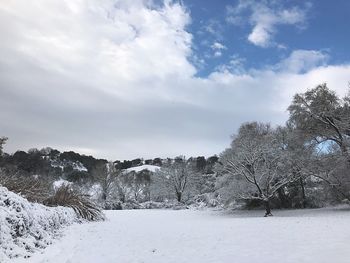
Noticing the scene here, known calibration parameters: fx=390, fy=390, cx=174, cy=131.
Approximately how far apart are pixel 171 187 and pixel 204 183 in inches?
231

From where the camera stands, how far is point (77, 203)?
67.6 feet

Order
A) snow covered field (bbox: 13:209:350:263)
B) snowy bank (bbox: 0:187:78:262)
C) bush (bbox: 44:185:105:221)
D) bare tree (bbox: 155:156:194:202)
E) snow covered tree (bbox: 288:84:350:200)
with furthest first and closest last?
bare tree (bbox: 155:156:194:202), snow covered tree (bbox: 288:84:350:200), bush (bbox: 44:185:105:221), snow covered field (bbox: 13:209:350:263), snowy bank (bbox: 0:187:78:262)

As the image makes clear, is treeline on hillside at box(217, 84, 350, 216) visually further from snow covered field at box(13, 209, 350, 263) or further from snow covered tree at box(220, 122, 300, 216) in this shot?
snow covered field at box(13, 209, 350, 263)

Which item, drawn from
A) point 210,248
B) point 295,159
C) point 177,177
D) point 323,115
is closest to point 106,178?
point 177,177

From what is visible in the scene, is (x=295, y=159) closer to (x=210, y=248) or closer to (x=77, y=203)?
(x=77, y=203)

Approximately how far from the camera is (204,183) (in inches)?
2496

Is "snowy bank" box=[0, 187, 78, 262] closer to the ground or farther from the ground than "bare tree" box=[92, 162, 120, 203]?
closer to the ground

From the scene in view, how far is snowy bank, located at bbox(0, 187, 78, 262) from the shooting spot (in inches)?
323

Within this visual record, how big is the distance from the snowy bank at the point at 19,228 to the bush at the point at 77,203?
6721mm

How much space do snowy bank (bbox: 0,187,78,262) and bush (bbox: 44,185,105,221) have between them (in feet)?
22.1

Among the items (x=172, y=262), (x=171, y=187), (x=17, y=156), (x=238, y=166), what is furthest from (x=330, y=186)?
(x=17, y=156)

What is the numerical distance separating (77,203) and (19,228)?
37.7ft

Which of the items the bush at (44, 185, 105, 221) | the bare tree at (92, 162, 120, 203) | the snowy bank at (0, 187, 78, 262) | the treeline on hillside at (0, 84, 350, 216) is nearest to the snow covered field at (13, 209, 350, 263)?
the snowy bank at (0, 187, 78, 262)

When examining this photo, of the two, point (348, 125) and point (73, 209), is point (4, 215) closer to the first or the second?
point (73, 209)
